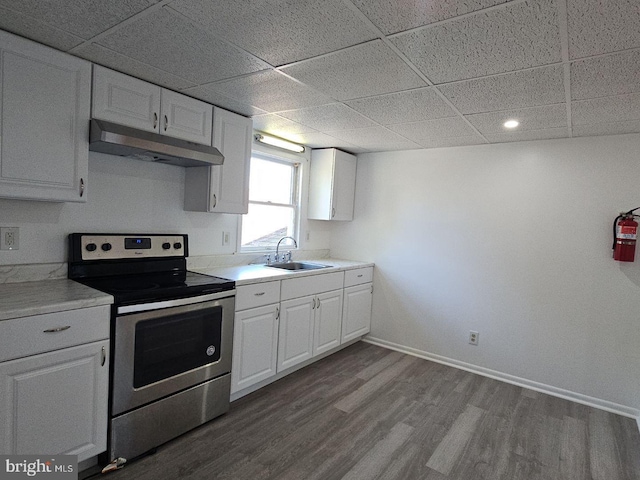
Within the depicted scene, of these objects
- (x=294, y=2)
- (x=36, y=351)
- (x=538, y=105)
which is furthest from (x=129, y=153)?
(x=538, y=105)

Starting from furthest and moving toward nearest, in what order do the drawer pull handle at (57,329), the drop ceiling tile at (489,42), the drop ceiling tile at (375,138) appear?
1. the drop ceiling tile at (375,138)
2. the drawer pull handle at (57,329)
3. the drop ceiling tile at (489,42)

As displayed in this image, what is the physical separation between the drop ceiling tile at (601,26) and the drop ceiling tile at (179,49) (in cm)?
140

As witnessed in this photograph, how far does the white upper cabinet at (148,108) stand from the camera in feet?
6.84

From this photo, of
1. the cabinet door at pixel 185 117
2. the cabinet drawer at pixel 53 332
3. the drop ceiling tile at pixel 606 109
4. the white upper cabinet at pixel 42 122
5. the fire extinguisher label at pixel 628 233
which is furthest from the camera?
the fire extinguisher label at pixel 628 233

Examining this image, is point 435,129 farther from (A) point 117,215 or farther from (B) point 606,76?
(A) point 117,215

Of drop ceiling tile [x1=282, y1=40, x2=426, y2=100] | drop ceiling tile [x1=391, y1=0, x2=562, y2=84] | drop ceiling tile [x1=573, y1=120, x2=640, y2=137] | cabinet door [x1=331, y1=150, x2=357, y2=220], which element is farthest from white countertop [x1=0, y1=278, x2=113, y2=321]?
drop ceiling tile [x1=573, y1=120, x2=640, y2=137]

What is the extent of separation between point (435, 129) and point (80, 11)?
2.46 m

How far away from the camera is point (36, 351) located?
1620 millimetres

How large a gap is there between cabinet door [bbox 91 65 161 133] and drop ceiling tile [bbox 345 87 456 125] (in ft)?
4.12

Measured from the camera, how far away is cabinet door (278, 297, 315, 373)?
2992 millimetres

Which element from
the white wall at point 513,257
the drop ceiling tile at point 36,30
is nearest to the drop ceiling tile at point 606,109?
the white wall at point 513,257

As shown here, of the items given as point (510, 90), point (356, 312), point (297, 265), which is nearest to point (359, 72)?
point (510, 90)

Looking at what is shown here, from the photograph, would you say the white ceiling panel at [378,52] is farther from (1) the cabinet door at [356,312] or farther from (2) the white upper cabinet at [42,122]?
(1) the cabinet door at [356,312]

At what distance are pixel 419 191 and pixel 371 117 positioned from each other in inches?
52.3
